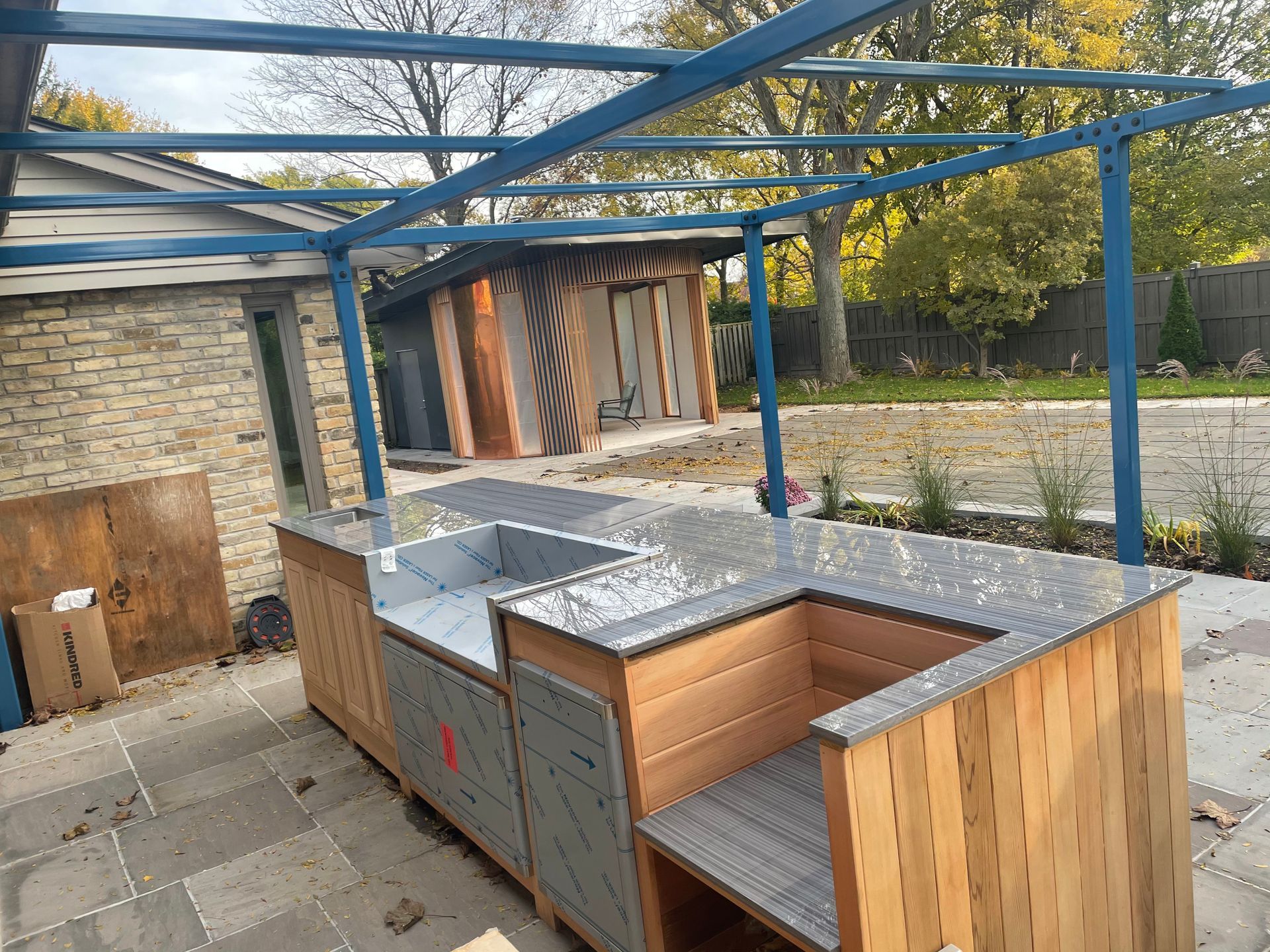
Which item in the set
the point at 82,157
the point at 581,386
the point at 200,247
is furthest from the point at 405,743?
the point at 581,386

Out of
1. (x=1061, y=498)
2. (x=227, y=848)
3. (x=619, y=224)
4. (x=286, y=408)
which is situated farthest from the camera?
(x=286, y=408)

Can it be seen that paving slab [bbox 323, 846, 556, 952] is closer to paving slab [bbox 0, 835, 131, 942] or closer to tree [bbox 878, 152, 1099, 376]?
paving slab [bbox 0, 835, 131, 942]

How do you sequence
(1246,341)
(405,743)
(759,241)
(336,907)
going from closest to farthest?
(336,907) → (405,743) → (759,241) → (1246,341)

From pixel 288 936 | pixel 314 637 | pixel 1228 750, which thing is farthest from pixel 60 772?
pixel 1228 750

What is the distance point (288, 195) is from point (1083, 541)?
4.99 m

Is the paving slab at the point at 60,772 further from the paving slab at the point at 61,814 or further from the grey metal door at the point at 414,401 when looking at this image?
the grey metal door at the point at 414,401

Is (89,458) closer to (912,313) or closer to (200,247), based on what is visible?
(200,247)

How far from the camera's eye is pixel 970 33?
57.7ft

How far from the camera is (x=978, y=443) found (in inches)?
390

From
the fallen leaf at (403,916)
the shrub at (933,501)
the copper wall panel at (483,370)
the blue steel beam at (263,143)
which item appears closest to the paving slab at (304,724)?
the fallen leaf at (403,916)

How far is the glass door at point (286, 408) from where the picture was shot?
657cm

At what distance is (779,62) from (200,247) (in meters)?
3.73

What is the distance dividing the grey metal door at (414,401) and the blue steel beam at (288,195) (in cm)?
1229

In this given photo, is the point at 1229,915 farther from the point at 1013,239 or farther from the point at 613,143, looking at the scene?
the point at 1013,239
